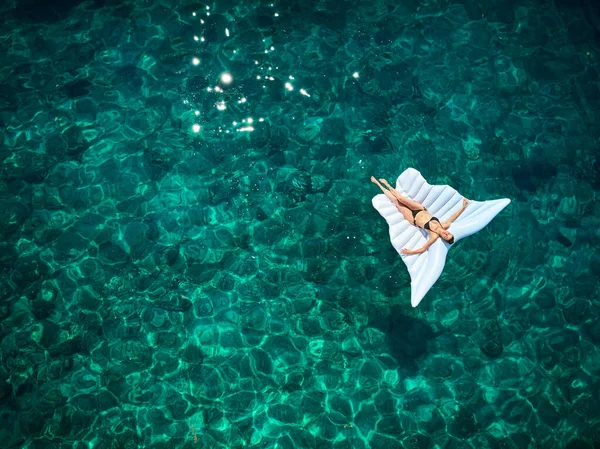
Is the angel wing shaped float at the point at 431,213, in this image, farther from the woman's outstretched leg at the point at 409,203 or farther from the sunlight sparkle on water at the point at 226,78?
the sunlight sparkle on water at the point at 226,78

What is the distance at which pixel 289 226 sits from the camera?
781cm

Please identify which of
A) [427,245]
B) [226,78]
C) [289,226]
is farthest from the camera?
[226,78]

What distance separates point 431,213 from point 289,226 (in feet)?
6.41

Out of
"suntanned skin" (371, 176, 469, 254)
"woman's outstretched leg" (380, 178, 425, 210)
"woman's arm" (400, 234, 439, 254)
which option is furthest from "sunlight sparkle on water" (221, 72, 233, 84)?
"woman's arm" (400, 234, 439, 254)

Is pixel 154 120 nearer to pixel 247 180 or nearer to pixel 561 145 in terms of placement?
pixel 247 180

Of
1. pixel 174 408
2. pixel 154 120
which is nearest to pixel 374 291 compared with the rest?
pixel 174 408

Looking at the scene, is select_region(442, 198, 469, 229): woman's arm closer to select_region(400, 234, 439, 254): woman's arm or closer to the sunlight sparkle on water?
select_region(400, 234, 439, 254): woman's arm

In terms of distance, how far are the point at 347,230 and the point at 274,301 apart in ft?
4.60

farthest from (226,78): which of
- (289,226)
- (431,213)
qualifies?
(431,213)

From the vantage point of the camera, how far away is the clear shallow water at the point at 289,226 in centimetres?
705

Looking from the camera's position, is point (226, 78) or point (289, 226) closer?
point (289, 226)

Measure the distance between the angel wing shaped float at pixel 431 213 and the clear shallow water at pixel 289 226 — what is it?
79 centimetres

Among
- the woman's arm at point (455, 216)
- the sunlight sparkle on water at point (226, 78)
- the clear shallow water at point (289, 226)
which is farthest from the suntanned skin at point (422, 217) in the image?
the sunlight sparkle on water at point (226, 78)

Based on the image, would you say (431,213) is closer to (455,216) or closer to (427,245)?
(455,216)
